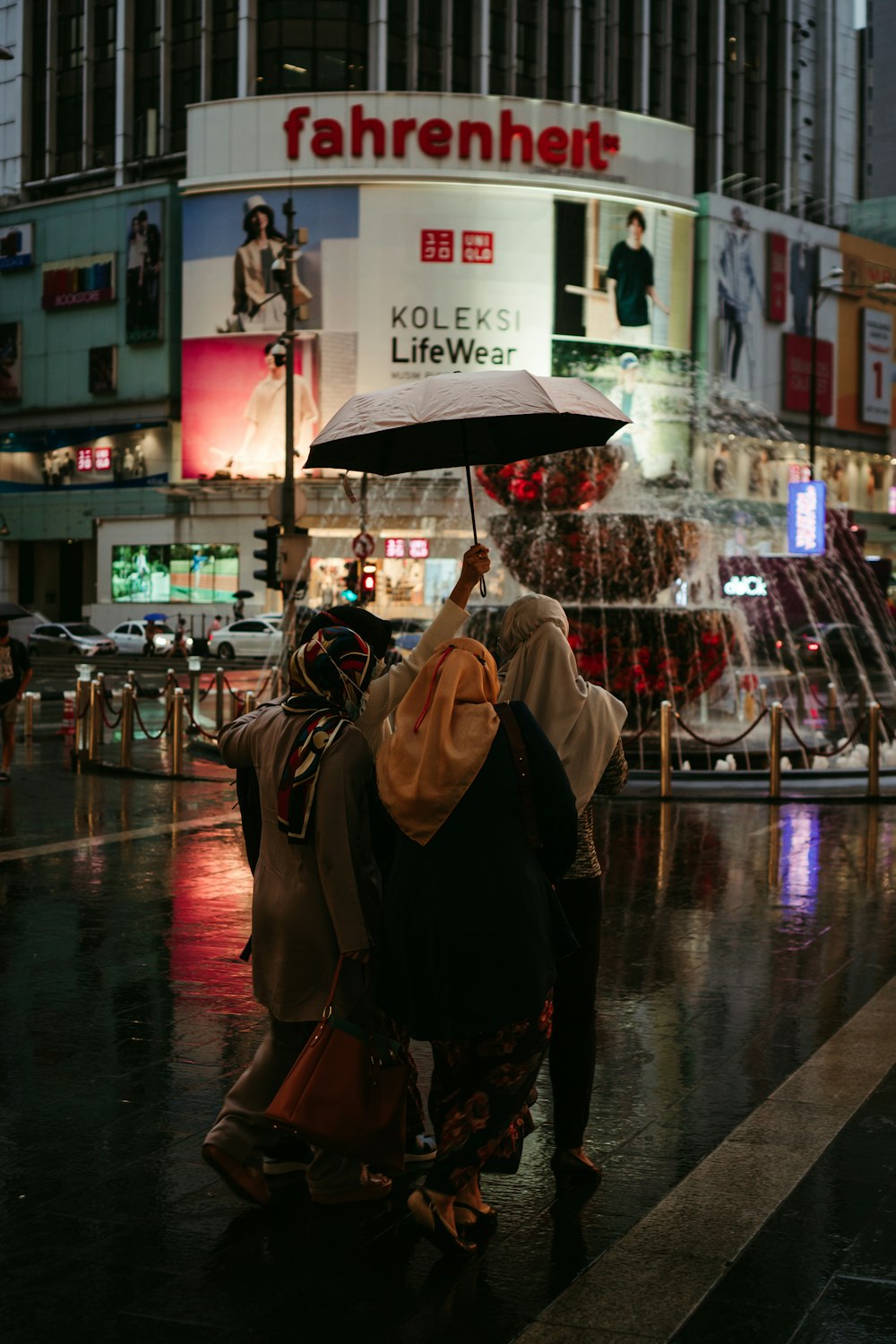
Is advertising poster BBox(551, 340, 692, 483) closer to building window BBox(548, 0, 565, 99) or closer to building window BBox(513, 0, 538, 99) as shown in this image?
building window BBox(513, 0, 538, 99)

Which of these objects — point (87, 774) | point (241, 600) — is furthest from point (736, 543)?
point (87, 774)

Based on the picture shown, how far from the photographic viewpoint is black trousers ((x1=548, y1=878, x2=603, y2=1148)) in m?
4.88

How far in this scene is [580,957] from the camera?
4879 mm

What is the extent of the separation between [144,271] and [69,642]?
55.4ft

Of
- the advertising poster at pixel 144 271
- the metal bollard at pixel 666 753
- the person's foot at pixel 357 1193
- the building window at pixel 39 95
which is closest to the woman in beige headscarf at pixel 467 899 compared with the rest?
the person's foot at pixel 357 1193

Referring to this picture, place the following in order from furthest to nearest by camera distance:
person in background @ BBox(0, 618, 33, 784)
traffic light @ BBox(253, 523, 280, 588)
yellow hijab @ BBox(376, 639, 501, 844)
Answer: traffic light @ BBox(253, 523, 280, 588), person in background @ BBox(0, 618, 33, 784), yellow hijab @ BBox(376, 639, 501, 844)

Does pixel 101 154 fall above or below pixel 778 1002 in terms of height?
above

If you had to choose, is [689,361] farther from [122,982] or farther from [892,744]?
[122,982]

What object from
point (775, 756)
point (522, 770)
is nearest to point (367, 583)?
point (775, 756)

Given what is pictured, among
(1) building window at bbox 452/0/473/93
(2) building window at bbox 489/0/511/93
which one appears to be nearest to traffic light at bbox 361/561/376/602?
(1) building window at bbox 452/0/473/93

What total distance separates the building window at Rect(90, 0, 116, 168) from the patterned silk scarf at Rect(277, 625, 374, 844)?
66568 millimetres

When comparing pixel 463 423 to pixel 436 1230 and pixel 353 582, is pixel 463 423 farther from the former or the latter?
pixel 353 582

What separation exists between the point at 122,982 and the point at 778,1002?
3066 millimetres

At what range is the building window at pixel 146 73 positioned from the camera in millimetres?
64625
